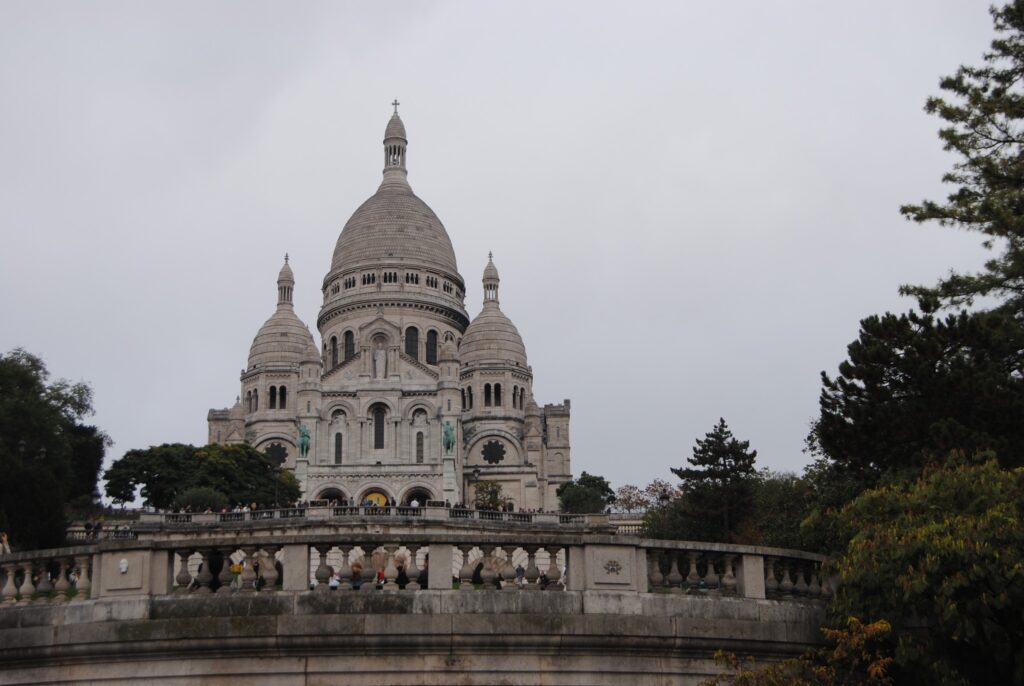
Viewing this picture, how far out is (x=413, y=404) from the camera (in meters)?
104

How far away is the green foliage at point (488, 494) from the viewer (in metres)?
89.8

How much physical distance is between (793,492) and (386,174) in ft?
290

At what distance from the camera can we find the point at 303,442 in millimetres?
100250

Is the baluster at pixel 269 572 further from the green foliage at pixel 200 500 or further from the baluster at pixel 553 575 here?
the green foliage at pixel 200 500

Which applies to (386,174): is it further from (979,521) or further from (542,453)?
(979,521)

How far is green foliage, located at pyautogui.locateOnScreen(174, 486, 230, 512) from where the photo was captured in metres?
67.9

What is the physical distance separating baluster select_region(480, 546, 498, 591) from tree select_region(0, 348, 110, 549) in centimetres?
3563

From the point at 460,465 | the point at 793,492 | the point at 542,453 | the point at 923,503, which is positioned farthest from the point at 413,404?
the point at 923,503

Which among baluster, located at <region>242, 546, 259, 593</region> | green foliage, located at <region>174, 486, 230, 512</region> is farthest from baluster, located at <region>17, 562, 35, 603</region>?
green foliage, located at <region>174, 486, 230, 512</region>

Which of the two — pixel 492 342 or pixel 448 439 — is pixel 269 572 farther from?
pixel 492 342

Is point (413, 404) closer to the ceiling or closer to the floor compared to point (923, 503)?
closer to the ceiling

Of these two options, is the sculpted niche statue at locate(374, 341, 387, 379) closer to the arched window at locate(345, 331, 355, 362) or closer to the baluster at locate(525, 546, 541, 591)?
the arched window at locate(345, 331, 355, 362)

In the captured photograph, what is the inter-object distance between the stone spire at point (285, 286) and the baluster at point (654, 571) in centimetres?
10721

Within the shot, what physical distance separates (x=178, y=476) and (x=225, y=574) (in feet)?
217
